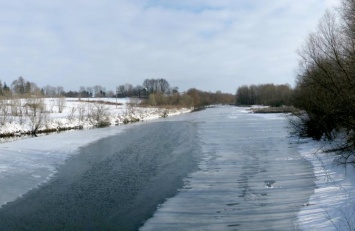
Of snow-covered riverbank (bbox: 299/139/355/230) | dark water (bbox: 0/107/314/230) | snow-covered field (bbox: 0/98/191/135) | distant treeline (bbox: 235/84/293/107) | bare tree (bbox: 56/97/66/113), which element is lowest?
dark water (bbox: 0/107/314/230)

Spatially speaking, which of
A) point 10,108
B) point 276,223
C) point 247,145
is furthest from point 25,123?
point 276,223

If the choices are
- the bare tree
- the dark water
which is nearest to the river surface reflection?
the dark water

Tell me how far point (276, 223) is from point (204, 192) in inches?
117

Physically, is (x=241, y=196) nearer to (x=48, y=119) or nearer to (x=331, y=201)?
(x=331, y=201)

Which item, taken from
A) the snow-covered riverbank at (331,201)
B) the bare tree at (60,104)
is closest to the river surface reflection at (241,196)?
the snow-covered riverbank at (331,201)

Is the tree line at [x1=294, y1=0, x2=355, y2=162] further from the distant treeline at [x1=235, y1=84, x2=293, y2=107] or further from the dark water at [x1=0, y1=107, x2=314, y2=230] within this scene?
the distant treeline at [x1=235, y1=84, x2=293, y2=107]

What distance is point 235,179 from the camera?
1083cm

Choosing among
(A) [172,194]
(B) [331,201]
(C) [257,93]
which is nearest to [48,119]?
(A) [172,194]

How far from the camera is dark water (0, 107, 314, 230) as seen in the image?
732 cm

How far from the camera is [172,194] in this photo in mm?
9516

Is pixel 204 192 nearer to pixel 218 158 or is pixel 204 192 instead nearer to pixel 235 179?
pixel 235 179

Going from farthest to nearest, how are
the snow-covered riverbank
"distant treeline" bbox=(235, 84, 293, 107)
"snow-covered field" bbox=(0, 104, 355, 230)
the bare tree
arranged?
"distant treeline" bbox=(235, 84, 293, 107), the bare tree, "snow-covered field" bbox=(0, 104, 355, 230), the snow-covered riverbank

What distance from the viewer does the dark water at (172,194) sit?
7316mm

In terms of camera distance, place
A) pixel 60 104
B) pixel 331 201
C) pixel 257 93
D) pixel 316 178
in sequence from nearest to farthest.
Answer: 1. pixel 331 201
2. pixel 316 178
3. pixel 60 104
4. pixel 257 93
